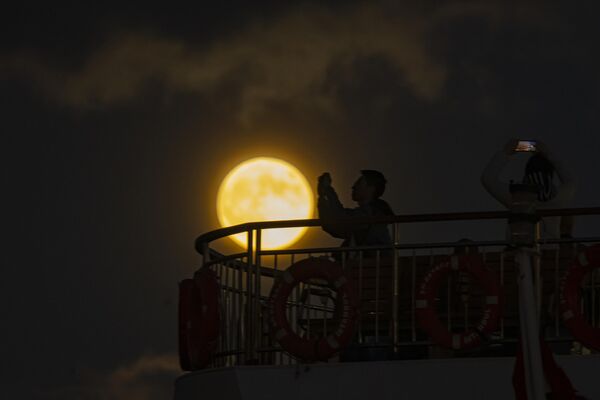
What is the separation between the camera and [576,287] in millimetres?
16000

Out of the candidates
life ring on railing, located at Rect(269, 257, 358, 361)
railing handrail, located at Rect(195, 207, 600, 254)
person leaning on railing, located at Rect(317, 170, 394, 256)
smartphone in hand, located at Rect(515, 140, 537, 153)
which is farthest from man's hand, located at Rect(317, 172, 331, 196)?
smartphone in hand, located at Rect(515, 140, 537, 153)

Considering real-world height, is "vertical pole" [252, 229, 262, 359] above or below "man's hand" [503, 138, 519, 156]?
below

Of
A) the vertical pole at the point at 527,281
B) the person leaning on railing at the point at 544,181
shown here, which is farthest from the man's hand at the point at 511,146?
the vertical pole at the point at 527,281

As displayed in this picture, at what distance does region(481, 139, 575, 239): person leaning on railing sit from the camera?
15968 mm

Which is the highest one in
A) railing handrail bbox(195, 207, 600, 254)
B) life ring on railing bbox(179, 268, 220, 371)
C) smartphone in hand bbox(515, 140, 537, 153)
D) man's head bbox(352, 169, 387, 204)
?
smartphone in hand bbox(515, 140, 537, 153)

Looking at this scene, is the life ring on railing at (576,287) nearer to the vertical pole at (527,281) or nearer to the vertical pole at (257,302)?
the vertical pole at (527,281)

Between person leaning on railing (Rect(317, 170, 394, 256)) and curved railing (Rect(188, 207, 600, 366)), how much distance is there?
0.16 m

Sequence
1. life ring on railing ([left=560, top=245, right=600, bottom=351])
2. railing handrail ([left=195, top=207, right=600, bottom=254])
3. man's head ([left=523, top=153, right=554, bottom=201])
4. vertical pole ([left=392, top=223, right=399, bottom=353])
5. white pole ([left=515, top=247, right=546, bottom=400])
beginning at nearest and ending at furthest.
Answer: white pole ([left=515, top=247, right=546, bottom=400]) → life ring on railing ([left=560, top=245, right=600, bottom=351]) → railing handrail ([left=195, top=207, right=600, bottom=254]) → vertical pole ([left=392, top=223, right=399, bottom=353]) → man's head ([left=523, top=153, right=554, bottom=201])

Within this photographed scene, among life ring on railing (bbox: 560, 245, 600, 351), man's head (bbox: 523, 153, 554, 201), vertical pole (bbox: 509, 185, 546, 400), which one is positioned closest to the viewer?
vertical pole (bbox: 509, 185, 546, 400)

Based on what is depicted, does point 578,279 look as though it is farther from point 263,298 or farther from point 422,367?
point 263,298

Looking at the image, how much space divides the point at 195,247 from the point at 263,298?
3.76ft

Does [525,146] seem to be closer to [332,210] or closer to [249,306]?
[332,210]

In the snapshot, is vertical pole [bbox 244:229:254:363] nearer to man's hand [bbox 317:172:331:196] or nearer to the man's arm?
the man's arm

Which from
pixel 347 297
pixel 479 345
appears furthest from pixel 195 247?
pixel 479 345
